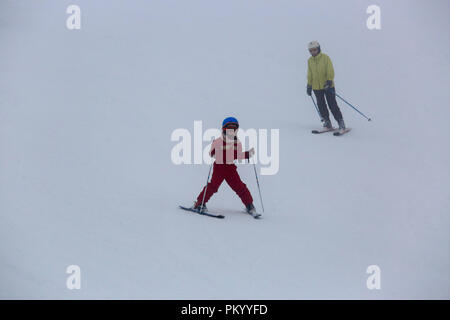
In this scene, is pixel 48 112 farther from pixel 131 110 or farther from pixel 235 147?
pixel 235 147

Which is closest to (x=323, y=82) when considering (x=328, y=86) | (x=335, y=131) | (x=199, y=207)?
(x=328, y=86)

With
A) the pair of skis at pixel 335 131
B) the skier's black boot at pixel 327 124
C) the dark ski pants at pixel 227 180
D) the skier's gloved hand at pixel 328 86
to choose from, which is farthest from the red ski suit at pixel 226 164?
the skier's gloved hand at pixel 328 86

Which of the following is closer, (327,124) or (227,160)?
(227,160)

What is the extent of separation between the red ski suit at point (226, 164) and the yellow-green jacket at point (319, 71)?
3233 millimetres

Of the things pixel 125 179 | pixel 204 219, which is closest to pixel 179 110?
pixel 125 179

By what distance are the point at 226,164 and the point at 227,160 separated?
→ 4cm

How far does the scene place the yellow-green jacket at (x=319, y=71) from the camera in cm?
795

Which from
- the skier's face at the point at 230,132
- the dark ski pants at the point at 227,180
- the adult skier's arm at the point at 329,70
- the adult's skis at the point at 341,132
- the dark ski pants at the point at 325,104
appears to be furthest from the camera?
the dark ski pants at the point at 325,104

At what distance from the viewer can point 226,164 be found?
5.19 m

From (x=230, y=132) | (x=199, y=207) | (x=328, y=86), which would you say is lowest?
(x=199, y=207)

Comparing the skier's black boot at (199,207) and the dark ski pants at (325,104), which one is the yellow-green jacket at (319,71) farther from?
the skier's black boot at (199,207)

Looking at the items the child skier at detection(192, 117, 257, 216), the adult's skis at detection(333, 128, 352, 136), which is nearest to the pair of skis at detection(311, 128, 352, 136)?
the adult's skis at detection(333, 128, 352, 136)

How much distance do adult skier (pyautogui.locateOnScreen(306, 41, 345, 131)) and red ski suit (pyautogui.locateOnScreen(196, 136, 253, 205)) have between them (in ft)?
10.3

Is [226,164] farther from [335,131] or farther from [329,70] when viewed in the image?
[329,70]
